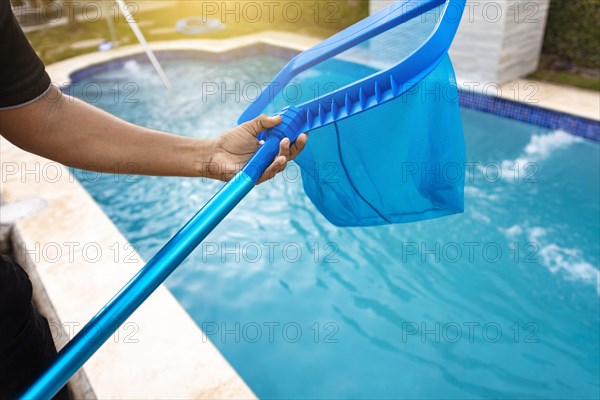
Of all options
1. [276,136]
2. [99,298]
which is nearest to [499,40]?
[99,298]

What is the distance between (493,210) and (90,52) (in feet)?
28.5

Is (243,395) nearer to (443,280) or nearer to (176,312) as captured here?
(176,312)

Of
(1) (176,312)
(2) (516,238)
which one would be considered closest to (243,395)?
(1) (176,312)

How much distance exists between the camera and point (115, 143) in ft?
4.36

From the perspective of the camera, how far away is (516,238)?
13.0 feet

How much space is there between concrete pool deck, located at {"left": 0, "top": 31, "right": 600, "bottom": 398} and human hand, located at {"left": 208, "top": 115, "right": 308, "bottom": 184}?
1.16 metres

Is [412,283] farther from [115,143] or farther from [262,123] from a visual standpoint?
[115,143]

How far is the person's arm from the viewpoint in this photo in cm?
115

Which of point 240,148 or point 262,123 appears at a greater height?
point 262,123

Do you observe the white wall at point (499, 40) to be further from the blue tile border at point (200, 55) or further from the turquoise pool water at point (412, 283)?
the blue tile border at point (200, 55)

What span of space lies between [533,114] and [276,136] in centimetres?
→ 511

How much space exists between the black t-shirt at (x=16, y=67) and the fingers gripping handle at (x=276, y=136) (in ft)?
1.74

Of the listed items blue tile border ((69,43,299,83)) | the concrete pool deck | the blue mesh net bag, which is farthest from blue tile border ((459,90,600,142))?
the concrete pool deck

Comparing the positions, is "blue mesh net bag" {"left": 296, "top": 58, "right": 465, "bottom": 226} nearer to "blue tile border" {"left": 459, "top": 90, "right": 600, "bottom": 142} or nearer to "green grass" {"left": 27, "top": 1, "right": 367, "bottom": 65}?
"blue tile border" {"left": 459, "top": 90, "right": 600, "bottom": 142}
